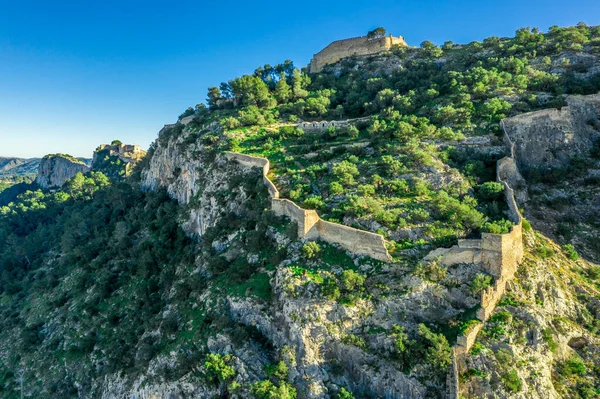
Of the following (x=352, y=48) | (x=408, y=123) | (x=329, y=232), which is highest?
(x=352, y=48)

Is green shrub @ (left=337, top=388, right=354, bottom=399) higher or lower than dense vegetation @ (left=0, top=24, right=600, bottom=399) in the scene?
lower

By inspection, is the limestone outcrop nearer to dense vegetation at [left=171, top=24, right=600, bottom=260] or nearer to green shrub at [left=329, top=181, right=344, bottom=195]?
dense vegetation at [left=171, top=24, right=600, bottom=260]

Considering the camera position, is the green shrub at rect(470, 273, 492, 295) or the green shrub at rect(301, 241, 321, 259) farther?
the green shrub at rect(301, 241, 321, 259)

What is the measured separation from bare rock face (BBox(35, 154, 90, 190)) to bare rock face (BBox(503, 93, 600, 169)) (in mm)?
96253

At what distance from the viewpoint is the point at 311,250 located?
83.5 ft

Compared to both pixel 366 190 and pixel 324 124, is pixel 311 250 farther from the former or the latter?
pixel 324 124

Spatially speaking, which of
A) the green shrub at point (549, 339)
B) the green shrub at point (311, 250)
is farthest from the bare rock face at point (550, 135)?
the green shrub at point (311, 250)

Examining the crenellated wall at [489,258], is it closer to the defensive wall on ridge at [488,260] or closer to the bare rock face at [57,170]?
the defensive wall on ridge at [488,260]

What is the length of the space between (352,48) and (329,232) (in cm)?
5086

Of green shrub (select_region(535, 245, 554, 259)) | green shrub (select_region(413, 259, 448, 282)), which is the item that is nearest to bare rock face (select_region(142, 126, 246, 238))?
green shrub (select_region(413, 259, 448, 282))

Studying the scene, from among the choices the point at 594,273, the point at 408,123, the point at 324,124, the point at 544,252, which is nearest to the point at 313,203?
the point at 408,123

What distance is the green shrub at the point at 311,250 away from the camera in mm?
25469

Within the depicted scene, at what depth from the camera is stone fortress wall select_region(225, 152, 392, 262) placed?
24391 millimetres

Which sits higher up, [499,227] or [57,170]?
[57,170]
